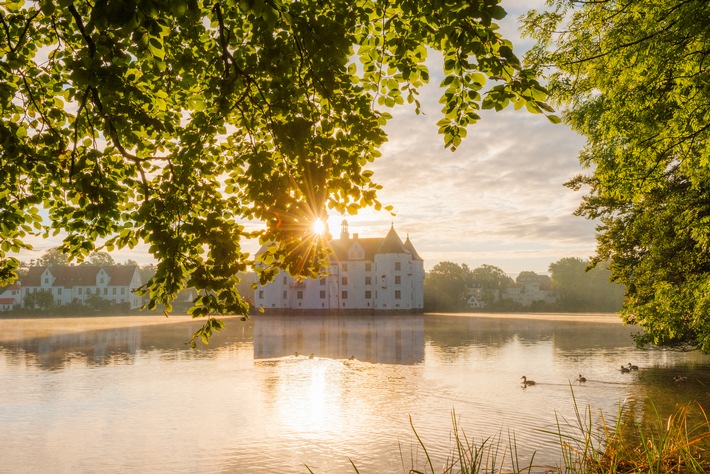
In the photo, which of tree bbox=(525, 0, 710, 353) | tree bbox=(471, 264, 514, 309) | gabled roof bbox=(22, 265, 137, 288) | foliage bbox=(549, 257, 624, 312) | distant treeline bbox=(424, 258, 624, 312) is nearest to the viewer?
tree bbox=(525, 0, 710, 353)

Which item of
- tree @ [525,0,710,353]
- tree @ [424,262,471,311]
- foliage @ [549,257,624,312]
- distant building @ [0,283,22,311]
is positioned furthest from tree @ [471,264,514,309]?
tree @ [525,0,710,353]

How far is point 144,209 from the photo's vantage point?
651cm

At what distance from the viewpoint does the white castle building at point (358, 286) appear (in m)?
89.9

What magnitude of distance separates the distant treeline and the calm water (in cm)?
7557

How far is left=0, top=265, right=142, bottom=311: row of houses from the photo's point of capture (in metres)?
121

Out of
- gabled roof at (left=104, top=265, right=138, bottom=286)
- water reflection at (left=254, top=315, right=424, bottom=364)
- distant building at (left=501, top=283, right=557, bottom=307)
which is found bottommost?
water reflection at (left=254, top=315, right=424, bottom=364)

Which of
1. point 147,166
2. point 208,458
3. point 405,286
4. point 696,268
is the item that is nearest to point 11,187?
point 147,166

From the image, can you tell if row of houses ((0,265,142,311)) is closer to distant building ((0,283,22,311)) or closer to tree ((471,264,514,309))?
distant building ((0,283,22,311))

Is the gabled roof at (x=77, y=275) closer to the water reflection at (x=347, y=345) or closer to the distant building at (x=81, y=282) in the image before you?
the distant building at (x=81, y=282)

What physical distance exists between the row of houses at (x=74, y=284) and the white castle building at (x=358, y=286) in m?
45.6

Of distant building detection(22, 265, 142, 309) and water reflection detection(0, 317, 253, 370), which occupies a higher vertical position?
distant building detection(22, 265, 142, 309)

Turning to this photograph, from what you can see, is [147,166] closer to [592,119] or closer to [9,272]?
[9,272]

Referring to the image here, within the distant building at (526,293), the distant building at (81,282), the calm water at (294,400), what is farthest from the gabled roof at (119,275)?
the distant building at (526,293)

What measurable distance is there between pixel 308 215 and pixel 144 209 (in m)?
1.86
